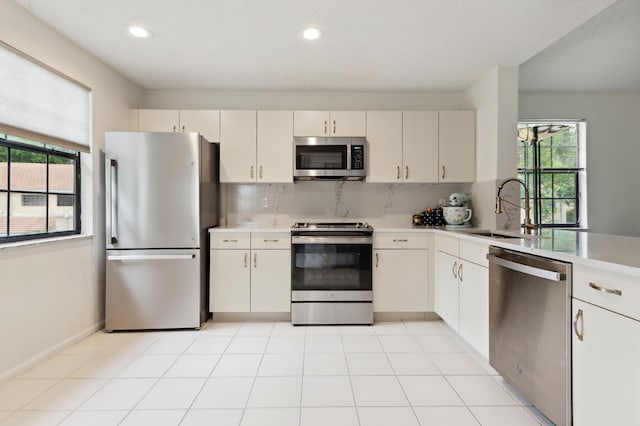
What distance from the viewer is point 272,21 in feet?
7.45

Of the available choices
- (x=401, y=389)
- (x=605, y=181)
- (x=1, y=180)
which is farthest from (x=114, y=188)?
(x=605, y=181)

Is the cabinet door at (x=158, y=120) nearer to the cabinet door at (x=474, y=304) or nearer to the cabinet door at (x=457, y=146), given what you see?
the cabinet door at (x=457, y=146)

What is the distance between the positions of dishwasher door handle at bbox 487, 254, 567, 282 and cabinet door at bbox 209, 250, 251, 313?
6.83ft

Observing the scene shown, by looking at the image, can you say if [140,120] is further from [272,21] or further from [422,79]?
[422,79]

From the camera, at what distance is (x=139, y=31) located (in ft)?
7.84

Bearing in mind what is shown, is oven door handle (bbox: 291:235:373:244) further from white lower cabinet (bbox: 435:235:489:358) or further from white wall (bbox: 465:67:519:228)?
white wall (bbox: 465:67:519:228)

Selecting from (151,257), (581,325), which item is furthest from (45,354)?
(581,325)

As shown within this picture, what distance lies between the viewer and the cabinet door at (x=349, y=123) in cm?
339

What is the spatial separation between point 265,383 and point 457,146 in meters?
2.82

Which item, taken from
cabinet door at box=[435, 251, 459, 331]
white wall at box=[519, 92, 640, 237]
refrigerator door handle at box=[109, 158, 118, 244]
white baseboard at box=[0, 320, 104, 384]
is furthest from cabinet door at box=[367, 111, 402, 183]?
white baseboard at box=[0, 320, 104, 384]

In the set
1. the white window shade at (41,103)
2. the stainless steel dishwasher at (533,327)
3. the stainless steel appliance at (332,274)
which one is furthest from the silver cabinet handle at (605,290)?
the white window shade at (41,103)

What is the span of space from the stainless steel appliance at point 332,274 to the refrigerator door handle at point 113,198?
5.01 feet

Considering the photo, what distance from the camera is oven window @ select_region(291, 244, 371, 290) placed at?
3.10 metres

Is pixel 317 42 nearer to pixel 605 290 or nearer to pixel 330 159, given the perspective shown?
pixel 330 159
